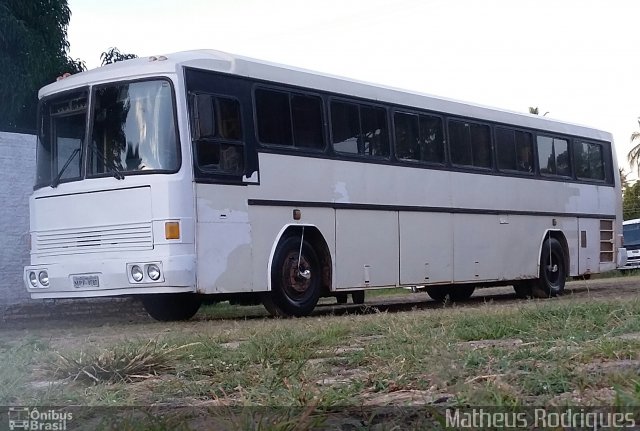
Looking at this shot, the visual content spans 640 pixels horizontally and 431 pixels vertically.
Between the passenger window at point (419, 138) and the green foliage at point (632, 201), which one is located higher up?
the green foliage at point (632, 201)

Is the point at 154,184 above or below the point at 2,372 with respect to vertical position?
above

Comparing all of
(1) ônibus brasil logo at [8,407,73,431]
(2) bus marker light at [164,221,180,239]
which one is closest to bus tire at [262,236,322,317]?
(2) bus marker light at [164,221,180,239]

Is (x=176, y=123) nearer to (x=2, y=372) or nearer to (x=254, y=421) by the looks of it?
(x=2, y=372)

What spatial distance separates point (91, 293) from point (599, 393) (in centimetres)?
791

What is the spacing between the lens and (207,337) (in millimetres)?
7141

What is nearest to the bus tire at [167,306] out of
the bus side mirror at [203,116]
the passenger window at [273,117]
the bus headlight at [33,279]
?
the bus headlight at [33,279]

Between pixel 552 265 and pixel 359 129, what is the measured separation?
600 cm

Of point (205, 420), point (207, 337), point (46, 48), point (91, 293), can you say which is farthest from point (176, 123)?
point (46, 48)

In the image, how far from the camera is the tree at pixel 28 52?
78.3 feet

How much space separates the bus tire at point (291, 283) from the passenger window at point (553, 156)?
22.3 ft

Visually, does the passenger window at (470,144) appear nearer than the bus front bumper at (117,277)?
No

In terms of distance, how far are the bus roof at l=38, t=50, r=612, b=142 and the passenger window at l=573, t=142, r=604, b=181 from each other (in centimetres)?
374

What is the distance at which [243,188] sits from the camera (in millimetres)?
11352

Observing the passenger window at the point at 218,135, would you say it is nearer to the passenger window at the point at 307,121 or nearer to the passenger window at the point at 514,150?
the passenger window at the point at 307,121
